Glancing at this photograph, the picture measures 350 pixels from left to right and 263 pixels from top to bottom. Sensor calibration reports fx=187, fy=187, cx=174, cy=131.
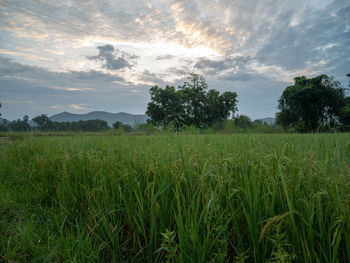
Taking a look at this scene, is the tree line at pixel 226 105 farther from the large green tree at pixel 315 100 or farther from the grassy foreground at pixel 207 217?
the grassy foreground at pixel 207 217

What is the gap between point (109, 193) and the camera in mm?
1755

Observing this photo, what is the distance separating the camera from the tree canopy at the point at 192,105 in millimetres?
38281

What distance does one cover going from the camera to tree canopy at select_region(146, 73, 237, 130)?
126ft

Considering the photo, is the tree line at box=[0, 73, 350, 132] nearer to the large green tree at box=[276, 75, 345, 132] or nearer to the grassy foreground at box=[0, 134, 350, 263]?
the large green tree at box=[276, 75, 345, 132]

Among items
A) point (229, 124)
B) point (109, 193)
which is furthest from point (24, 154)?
point (229, 124)

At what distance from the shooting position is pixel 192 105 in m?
40.4

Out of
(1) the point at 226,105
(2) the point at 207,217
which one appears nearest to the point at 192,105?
(1) the point at 226,105

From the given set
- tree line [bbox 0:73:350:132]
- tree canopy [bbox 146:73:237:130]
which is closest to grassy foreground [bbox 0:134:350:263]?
tree line [bbox 0:73:350:132]

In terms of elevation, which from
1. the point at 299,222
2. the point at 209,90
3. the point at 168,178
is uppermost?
the point at 209,90

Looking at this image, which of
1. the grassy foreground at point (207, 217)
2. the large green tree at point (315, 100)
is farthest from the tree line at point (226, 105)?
the grassy foreground at point (207, 217)

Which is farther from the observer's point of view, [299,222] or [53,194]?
[53,194]

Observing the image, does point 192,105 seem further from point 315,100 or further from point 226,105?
point 315,100

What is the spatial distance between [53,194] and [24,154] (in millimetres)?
2742

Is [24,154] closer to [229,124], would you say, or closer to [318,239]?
[318,239]
